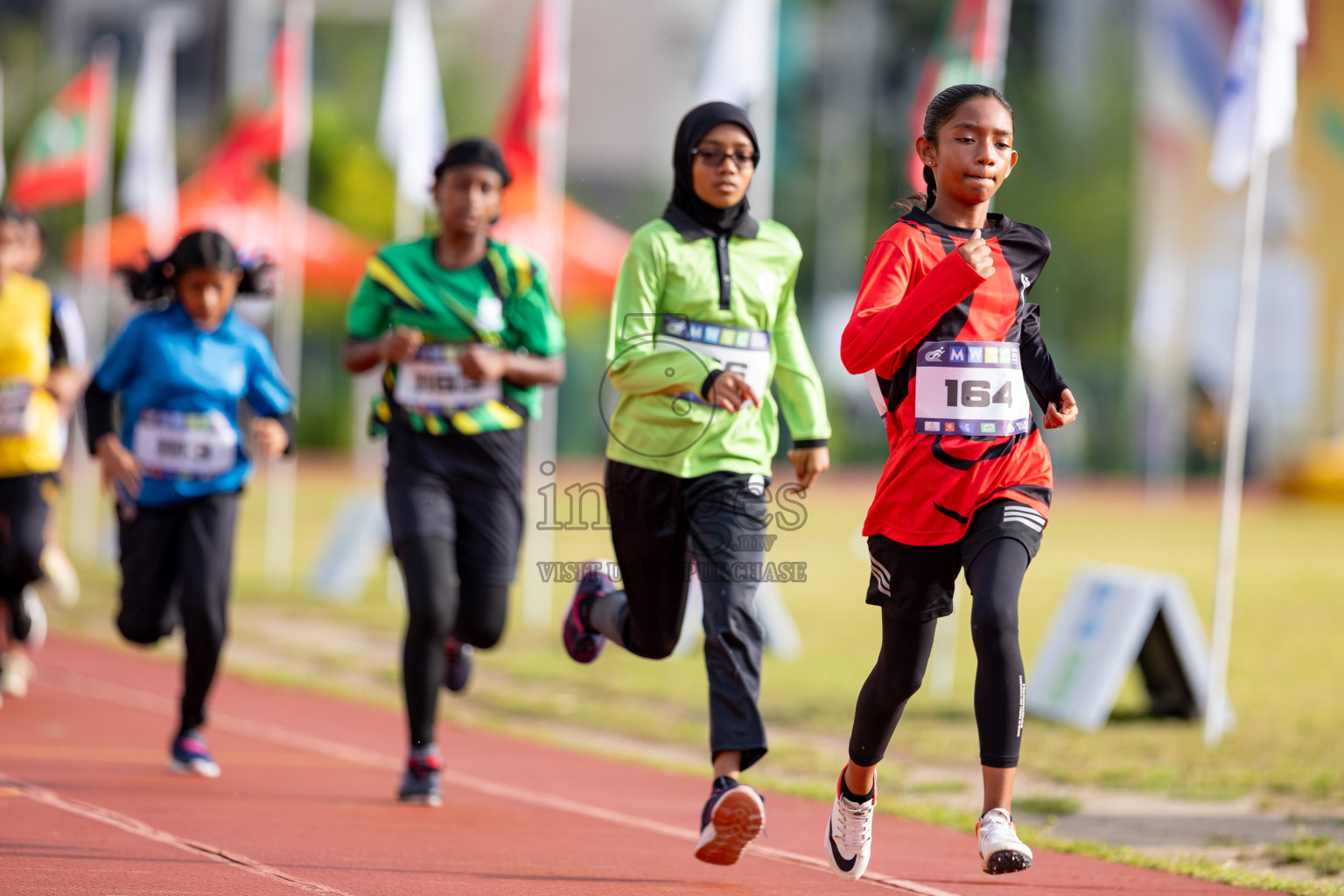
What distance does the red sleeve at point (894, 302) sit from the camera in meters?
4.44

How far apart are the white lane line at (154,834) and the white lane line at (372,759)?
1.51 meters

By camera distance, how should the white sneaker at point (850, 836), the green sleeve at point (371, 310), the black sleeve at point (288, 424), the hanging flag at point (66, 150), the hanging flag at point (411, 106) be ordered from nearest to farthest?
the white sneaker at point (850, 836) → the green sleeve at point (371, 310) → the black sleeve at point (288, 424) → the hanging flag at point (411, 106) → the hanging flag at point (66, 150)

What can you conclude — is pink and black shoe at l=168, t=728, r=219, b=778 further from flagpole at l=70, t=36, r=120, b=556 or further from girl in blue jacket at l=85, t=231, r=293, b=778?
flagpole at l=70, t=36, r=120, b=556

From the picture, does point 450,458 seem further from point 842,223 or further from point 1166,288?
point 842,223

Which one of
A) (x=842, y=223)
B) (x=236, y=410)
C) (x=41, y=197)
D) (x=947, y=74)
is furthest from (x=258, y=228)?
(x=842, y=223)

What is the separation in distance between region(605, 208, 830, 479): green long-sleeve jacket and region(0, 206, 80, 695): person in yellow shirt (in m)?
4.04

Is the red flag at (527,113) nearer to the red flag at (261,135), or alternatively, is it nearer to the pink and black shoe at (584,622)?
the red flag at (261,135)

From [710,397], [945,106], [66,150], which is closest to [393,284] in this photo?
[710,397]

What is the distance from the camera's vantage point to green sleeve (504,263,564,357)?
6770 mm

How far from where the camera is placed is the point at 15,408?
27.5 ft

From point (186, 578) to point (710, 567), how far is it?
2601 millimetres

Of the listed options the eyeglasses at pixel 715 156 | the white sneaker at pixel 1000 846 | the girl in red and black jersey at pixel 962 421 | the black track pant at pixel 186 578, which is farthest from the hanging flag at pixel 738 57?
the white sneaker at pixel 1000 846

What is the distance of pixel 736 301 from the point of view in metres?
5.55

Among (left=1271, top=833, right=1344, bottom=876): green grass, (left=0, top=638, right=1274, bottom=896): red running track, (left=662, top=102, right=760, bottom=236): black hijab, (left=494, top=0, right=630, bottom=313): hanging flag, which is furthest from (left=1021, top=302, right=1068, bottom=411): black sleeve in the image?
(left=1271, top=833, right=1344, bottom=876): green grass
